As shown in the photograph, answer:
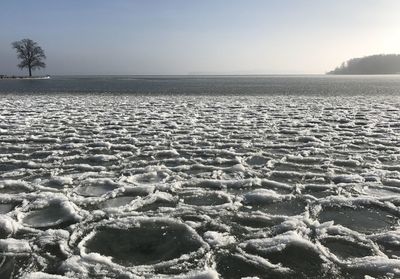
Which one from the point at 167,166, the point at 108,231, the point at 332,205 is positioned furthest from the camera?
the point at 167,166

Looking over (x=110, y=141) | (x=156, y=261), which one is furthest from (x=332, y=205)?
(x=110, y=141)

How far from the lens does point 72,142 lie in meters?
11.2

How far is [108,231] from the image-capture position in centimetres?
507

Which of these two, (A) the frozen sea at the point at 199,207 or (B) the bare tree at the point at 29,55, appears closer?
(A) the frozen sea at the point at 199,207

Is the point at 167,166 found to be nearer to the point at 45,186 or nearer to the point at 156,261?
the point at 45,186

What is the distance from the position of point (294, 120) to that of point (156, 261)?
12935mm

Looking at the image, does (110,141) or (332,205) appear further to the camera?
(110,141)

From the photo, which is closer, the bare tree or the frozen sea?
the frozen sea

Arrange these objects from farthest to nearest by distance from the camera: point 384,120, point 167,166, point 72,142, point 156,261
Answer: point 384,120, point 72,142, point 167,166, point 156,261

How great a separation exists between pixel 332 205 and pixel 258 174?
199 cm

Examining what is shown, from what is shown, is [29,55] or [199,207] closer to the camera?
[199,207]

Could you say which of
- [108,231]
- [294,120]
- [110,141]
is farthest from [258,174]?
[294,120]

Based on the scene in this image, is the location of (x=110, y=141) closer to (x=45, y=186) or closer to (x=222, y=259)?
(x=45, y=186)

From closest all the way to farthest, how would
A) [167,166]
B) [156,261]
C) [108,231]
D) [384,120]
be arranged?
[156,261] < [108,231] < [167,166] < [384,120]
